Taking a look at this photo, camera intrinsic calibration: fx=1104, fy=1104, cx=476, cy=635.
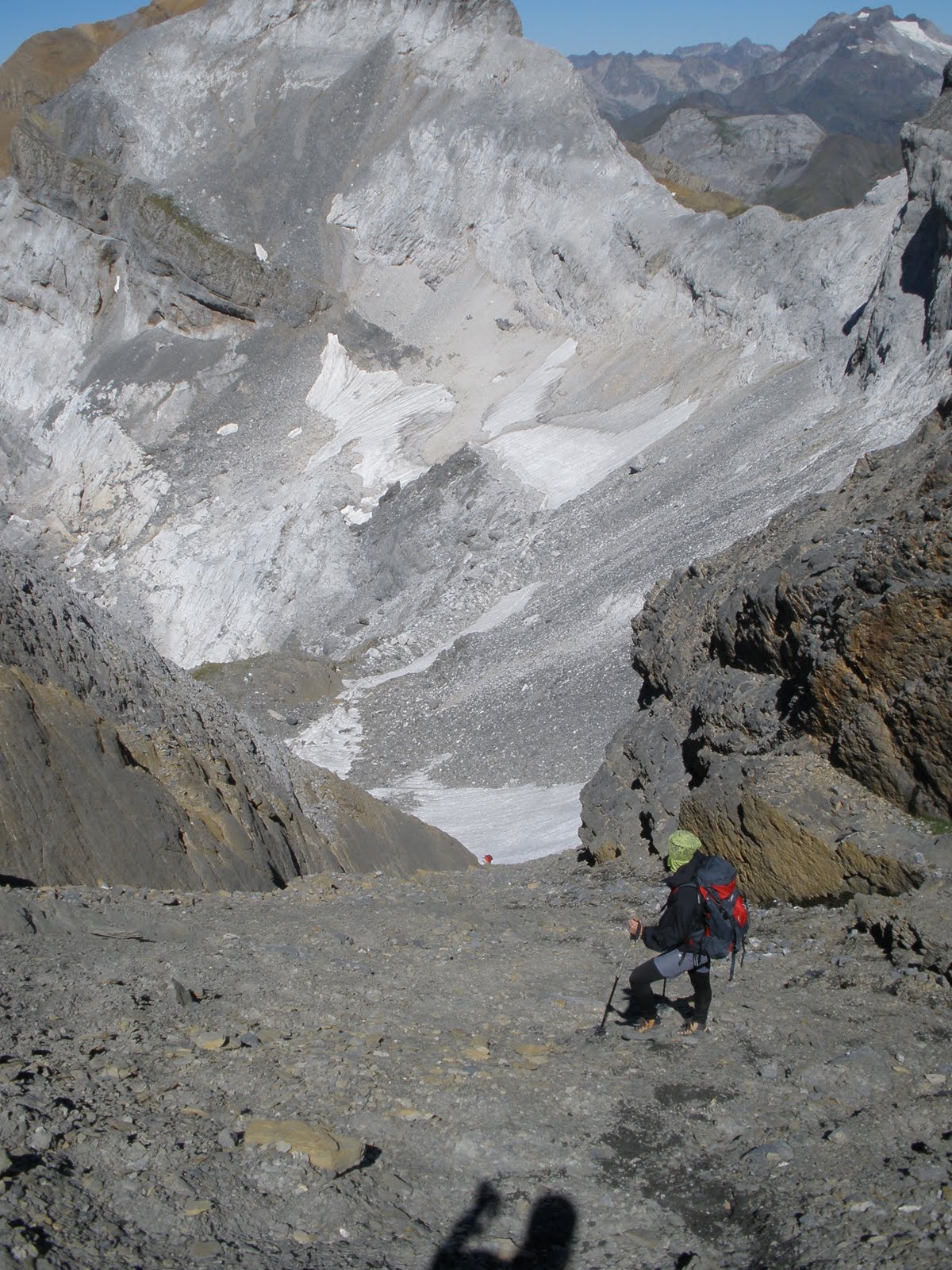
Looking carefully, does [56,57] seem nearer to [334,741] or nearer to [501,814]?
[334,741]

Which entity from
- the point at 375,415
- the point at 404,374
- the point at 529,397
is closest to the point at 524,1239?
the point at 529,397

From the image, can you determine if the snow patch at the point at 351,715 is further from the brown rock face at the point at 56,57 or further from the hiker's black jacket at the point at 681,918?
the brown rock face at the point at 56,57

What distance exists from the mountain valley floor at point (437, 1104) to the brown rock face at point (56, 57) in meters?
79.1

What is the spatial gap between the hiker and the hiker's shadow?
215 centimetres

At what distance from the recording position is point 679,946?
6660mm

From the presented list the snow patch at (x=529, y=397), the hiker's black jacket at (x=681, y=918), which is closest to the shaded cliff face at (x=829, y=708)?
the hiker's black jacket at (x=681, y=918)

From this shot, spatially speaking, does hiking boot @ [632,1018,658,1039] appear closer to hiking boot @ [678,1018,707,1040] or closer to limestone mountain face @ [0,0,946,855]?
hiking boot @ [678,1018,707,1040]

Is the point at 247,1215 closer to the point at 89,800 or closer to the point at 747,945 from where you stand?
the point at 747,945

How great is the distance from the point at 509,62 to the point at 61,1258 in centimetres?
5759

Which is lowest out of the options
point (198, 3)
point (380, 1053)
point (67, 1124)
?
point (380, 1053)

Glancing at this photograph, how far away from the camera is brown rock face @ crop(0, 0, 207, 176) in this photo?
7312 centimetres

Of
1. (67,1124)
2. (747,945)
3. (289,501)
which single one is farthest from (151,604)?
(67,1124)

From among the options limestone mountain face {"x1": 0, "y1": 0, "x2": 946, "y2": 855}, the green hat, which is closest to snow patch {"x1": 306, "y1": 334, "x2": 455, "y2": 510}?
limestone mountain face {"x1": 0, "y1": 0, "x2": 946, "y2": 855}

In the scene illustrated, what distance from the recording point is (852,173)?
138m
